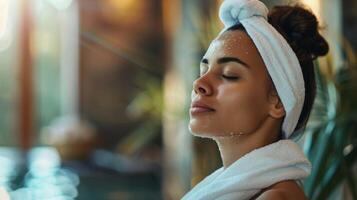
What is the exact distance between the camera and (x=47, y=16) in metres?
6.00

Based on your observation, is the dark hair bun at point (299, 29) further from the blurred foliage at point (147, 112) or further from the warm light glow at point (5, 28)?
the warm light glow at point (5, 28)

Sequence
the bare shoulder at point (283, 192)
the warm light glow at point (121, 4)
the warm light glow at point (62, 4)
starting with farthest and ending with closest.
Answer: the warm light glow at point (121, 4) → the warm light glow at point (62, 4) → the bare shoulder at point (283, 192)

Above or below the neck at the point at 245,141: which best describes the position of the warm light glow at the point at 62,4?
above

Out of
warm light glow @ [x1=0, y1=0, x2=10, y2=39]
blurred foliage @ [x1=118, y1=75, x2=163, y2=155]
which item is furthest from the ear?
warm light glow @ [x1=0, y1=0, x2=10, y2=39]

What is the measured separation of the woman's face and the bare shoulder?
122 mm

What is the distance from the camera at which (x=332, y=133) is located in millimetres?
1827

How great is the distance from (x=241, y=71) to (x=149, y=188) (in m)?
3.48

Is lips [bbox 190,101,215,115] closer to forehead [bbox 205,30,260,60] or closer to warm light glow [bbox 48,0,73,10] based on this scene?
forehead [bbox 205,30,260,60]

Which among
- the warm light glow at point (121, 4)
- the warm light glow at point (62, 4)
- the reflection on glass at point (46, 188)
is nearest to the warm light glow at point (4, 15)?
the warm light glow at point (62, 4)

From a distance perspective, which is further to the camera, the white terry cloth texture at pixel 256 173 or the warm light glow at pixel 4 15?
the warm light glow at pixel 4 15

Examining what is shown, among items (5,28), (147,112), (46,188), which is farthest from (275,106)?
(5,28)

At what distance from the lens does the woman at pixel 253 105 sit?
1.15 m

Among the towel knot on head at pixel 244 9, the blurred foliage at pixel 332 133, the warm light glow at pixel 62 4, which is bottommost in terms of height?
the blurred foliage at pixel 332 133

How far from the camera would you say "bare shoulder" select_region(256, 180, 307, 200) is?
1.10m
